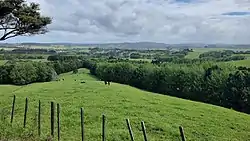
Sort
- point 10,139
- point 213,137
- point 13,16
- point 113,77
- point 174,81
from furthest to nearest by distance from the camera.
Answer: point 113,77 < point 174,81 < point 213,137 < point 13,16 < point 10,139

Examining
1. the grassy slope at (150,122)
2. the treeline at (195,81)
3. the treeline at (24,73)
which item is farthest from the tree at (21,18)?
the treeline at (24,73)

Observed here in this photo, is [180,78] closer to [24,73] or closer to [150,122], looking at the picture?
[24,73]

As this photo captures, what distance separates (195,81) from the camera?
112750 mm

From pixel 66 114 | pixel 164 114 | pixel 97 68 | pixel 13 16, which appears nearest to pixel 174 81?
pixel 97 68

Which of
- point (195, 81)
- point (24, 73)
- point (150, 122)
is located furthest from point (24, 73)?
point (150, 122)

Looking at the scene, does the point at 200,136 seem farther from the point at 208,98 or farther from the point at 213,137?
the point at 208,98

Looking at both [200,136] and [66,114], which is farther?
[66,114]

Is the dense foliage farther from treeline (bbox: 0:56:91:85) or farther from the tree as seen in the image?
the tree

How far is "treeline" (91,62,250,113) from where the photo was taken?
96.7 meters

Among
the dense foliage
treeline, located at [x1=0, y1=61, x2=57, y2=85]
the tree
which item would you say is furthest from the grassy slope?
treeline, located at [x1=0, y1=61, x2=57, y2=85]

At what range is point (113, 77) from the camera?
15312 centimetres

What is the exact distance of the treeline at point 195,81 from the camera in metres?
96.7

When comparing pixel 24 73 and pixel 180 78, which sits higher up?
pixel 180 78

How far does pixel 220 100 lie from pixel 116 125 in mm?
69675
